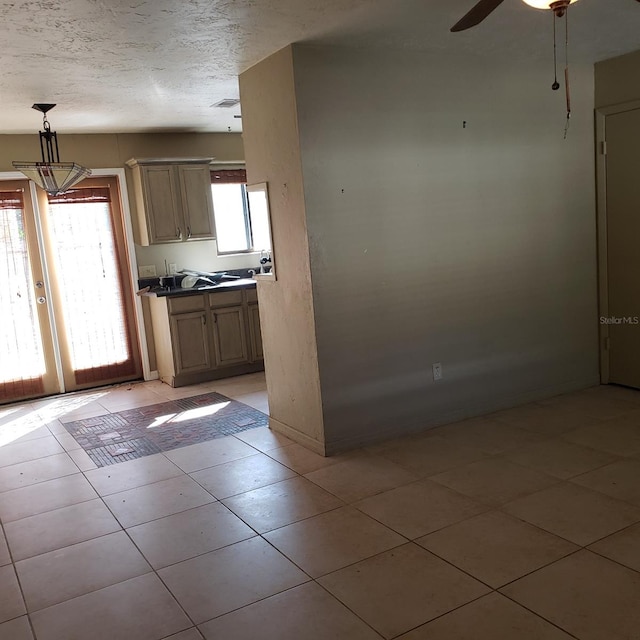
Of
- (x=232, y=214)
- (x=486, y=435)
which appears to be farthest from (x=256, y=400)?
(x=232, y=214)

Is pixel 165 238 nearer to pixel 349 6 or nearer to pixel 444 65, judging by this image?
pixel 444 65

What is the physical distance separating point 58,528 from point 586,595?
239 cm

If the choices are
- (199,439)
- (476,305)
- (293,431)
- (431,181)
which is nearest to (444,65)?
(431,181)

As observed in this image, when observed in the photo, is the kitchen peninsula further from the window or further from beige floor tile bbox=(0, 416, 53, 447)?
beige floor tile bbox=(0, 416, 53, 447)

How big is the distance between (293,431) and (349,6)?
2.51 meters

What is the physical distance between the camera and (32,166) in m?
3.97

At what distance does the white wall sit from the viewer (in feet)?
12.1

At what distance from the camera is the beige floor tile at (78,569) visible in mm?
2510

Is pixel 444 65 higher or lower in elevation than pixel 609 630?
higher

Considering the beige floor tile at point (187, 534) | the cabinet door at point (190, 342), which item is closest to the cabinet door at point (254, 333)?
the cabinet door at point (190, 342)

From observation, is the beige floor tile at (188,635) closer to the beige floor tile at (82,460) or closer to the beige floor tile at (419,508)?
the beige floor tile at (419,508)

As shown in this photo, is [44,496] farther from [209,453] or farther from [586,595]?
[586,595]

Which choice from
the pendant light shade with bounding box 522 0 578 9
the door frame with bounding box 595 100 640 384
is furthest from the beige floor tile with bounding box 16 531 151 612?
the door frame with bounding box 595 100 640 384

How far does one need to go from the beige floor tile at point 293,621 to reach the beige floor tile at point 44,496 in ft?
4.99
